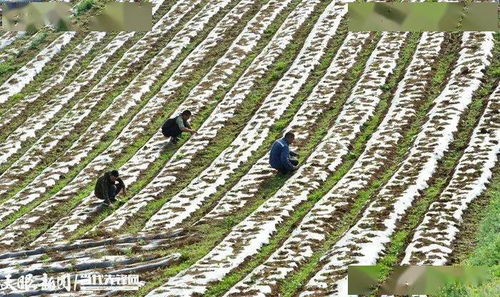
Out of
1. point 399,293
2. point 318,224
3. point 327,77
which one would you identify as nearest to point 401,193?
point 318,224

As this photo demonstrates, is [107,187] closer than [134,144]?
Yes

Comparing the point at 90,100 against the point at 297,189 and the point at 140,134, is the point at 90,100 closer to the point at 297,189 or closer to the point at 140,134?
the point at 140,134


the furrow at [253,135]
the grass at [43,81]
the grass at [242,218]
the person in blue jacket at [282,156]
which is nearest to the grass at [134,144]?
the furrow at [253,135]

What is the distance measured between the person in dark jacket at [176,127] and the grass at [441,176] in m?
8.24

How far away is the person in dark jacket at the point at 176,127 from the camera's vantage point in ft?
102

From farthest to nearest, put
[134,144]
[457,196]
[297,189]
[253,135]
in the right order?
[134,144], [253,135], [297,189], [457,196]

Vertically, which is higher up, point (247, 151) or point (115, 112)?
point (115, 112)

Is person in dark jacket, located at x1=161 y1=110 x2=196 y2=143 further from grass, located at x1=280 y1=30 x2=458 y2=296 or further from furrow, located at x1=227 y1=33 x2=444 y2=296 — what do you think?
grass, located at x1=280 y1=30 x2=458 y2=296

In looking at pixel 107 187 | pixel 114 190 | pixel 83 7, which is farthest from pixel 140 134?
pixel 83 7

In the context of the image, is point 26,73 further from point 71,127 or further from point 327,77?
point 327,77

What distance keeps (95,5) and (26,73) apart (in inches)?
320

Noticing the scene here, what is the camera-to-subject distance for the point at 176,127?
102ft

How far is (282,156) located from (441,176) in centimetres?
424

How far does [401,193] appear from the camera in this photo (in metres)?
23.5
